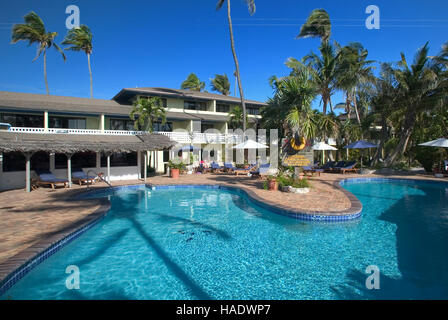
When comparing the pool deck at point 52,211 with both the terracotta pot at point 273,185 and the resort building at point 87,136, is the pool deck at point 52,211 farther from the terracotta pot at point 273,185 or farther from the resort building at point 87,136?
the resort building at point 87,136

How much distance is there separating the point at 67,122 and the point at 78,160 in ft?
15.3

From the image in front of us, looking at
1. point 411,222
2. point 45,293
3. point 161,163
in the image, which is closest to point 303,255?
point 411,222

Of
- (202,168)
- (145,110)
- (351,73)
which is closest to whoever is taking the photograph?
(145,110)

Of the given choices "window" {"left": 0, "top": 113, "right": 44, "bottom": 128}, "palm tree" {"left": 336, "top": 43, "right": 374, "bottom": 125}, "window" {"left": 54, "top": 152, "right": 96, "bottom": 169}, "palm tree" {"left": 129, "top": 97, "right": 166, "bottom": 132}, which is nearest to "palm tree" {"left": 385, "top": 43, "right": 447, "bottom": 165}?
"palm tree" {"left": 336, "top": 43, "right": 374, "bottom": 125}

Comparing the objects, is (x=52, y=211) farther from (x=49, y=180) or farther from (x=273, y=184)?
(x=273, y=184)

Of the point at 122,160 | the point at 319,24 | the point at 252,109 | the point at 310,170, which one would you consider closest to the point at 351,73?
the point at 310,170

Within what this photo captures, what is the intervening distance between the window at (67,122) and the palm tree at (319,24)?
92.0 feet

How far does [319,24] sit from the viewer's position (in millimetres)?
28875

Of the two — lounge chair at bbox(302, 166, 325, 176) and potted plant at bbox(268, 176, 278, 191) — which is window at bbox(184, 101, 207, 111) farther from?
potted plant at bbox(268, 176, 278, 191)

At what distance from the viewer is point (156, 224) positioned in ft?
30.6

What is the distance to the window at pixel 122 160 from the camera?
19344 mm

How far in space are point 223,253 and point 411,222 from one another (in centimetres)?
758

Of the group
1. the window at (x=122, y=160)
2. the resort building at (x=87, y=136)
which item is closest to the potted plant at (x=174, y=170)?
the resort building at (x=87, y=136)

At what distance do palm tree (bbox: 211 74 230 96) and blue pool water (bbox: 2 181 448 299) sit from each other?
151 ft
